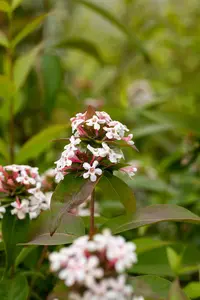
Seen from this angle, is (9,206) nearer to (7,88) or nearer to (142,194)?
(7,88)

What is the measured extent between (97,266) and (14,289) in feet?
0.93

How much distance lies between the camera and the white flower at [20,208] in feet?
2.67

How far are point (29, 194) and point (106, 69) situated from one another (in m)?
1.40

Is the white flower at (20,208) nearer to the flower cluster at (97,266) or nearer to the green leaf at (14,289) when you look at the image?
the green leaf at (14,289)

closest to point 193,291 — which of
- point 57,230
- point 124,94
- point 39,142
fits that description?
point 57,230

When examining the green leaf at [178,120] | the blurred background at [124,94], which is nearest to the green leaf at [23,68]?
the blurred background at [124,94]

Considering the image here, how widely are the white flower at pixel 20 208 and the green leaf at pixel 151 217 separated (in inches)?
5.2

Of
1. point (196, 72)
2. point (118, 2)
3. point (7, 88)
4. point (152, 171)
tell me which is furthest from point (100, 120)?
point (118, 2)

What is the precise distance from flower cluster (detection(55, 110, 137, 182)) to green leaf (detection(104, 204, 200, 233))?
0.06 metres

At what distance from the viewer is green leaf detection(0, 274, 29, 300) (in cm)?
78

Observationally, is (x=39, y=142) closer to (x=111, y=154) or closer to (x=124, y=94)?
(x=111, y=154)

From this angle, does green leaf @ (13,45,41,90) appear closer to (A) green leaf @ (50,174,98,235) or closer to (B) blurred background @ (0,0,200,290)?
(B) blurred background @ (0,0,200,290)

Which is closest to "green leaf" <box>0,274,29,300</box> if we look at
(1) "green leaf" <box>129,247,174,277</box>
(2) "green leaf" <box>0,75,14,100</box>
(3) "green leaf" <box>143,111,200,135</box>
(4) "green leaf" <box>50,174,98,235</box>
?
(4) "green leaf" <box>50,174,98,235</box>

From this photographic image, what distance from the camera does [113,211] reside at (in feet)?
4.53
